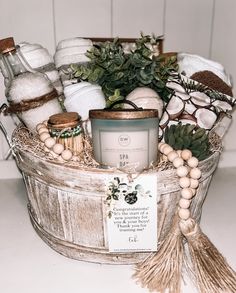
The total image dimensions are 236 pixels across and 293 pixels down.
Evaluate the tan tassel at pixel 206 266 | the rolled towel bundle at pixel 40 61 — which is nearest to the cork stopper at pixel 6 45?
the rolled towel bundle at pixel 40 61

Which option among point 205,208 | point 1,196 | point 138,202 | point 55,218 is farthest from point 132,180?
point 1,196

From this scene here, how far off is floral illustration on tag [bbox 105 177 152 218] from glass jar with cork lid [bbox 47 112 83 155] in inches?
3.9

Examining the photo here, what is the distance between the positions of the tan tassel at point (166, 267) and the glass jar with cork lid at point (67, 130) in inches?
7.7

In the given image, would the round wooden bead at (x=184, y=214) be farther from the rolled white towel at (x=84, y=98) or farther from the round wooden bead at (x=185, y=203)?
the rolled white towel at (x=84, y=98)

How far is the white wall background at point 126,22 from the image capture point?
0.85 meters

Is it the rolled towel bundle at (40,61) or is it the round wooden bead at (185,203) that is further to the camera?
the rolled towel bundle at (40,61)

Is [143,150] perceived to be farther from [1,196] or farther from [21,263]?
[1,196]

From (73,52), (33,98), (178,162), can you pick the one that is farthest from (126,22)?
(178,162)

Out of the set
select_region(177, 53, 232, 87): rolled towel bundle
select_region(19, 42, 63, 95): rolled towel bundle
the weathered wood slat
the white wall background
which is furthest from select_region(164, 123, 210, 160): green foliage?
the white wall background

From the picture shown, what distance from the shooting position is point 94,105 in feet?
2.04

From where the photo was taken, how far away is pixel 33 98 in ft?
2.04

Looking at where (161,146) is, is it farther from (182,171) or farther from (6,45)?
(6,45)

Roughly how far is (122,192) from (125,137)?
0.08m

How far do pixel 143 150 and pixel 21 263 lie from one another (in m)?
0.28
